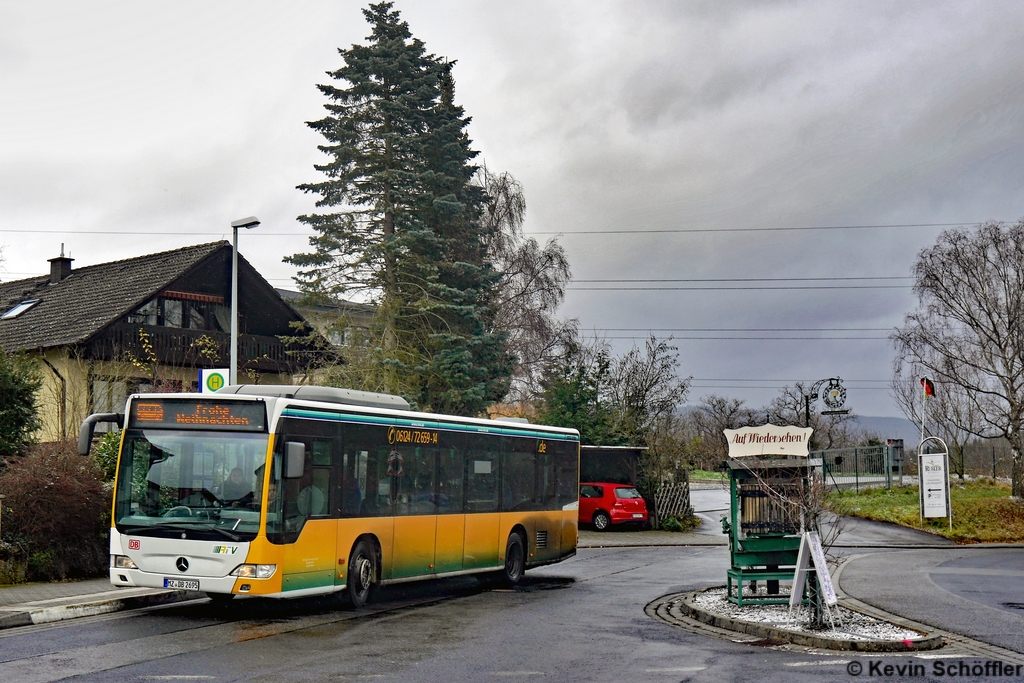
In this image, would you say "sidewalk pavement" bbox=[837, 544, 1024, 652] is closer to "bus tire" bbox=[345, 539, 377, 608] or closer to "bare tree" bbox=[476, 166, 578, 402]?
"bus tire" bbox=[345, 539, 377, 608]

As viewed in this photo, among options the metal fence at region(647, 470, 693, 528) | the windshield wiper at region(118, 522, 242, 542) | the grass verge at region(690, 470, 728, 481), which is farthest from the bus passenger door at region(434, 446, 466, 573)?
the grass verge at region(690, 470, 728, 481)

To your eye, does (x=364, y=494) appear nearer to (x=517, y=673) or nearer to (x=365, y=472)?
(x=365, y=472)

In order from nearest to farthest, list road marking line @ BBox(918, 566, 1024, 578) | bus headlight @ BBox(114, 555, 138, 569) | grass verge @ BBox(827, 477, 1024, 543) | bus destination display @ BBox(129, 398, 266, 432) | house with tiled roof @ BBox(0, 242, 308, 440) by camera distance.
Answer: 1. bus headlight @ BBox(114, 555, 138, 569)
2. bus destination display @ BBox(129, 398, 266, 432)
3. road marking line @ BBox(918, 566, 1024, 578)
4. house with tiled roof @ BBox(0, 242, 308, 440)
5. grass verge @ BBox(827, 477, 1024, 543)

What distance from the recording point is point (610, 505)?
108 feet

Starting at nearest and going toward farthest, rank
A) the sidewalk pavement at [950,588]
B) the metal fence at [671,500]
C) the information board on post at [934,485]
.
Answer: the sidewalk pavement at [950,588] → the information board on post at [934,485] → the metal fence at [671,500]

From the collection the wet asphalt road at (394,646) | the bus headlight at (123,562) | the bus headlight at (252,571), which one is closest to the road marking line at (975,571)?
the wet asphalt road at (394,646)

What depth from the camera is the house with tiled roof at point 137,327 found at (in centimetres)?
3169

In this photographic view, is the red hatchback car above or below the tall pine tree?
below

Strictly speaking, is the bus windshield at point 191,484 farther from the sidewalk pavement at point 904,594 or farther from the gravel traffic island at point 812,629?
the gravel traffic island at point 812,629

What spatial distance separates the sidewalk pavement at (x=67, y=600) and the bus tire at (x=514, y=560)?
5.31 metres

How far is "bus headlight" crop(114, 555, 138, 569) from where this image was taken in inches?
511

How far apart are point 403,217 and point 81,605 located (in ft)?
73.4

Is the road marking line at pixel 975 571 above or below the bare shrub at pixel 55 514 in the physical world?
below

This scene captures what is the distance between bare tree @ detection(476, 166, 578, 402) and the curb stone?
89.8ft
